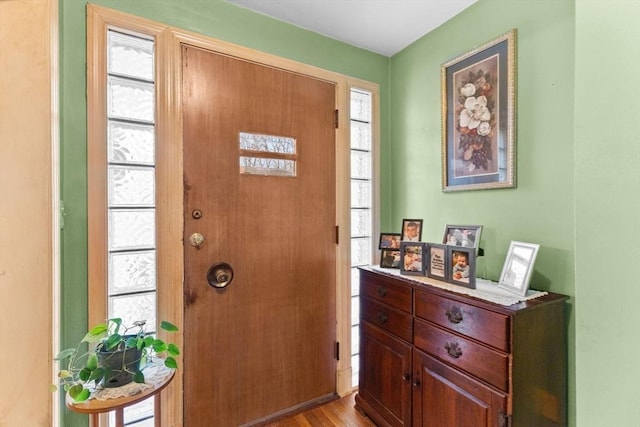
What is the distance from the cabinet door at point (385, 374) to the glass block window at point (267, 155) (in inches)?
41.8

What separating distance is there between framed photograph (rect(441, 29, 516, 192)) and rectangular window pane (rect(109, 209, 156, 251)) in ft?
5.35

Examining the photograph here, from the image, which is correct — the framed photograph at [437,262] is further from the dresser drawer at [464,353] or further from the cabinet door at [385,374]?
the cabinet door at [385,374]

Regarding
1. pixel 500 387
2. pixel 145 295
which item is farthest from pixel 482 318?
pixel 145 295

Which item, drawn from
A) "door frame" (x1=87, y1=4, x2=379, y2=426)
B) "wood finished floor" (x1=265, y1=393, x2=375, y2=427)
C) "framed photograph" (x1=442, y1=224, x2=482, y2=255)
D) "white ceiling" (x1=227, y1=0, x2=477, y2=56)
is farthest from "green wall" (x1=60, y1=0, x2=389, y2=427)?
"framed photograph" (x1=442, y1=224, x2=482, y2=255)

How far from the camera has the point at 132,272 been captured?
1371 mm

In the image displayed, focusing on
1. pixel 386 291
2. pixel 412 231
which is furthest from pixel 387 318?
pixel 412 231

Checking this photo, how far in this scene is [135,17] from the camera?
134cm

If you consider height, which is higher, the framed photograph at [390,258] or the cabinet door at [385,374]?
the framed photograph at [390,258]

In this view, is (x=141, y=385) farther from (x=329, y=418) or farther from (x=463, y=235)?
(x=463, y=235)

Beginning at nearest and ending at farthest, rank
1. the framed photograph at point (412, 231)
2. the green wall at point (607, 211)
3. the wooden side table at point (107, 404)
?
the green wall at point (607, 211) → the wooden side table at point (107, 404) → the framed photograph at point (412, 231)

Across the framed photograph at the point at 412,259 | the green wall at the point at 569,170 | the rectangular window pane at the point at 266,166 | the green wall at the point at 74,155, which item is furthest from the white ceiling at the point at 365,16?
the framed photograph at the point at 412,259

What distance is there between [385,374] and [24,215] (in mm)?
1622

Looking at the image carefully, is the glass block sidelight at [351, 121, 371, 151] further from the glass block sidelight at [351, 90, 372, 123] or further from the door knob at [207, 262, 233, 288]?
the door knob at [207, 262, 233, 288]

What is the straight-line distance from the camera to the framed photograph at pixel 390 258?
169cm
